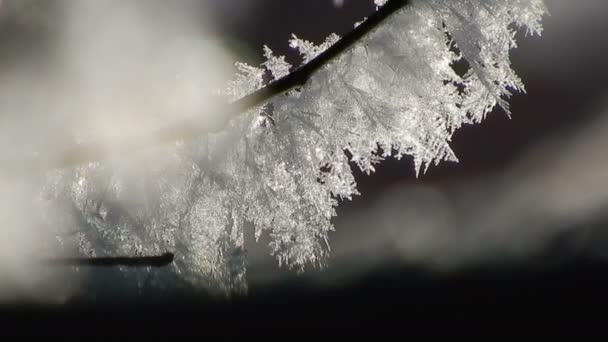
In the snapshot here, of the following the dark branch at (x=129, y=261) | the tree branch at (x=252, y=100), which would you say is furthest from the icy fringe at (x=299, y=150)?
the dark branch at (x=129, y=261)

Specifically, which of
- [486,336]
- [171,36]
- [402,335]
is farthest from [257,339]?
[171,36]

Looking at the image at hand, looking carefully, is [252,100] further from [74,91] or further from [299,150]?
[74,91]

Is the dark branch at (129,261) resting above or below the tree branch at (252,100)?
below

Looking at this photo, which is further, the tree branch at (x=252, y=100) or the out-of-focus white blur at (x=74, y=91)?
the out-of-focus white blur at (x=74, y=91)

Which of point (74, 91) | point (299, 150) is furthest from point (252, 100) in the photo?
point (74, 91)

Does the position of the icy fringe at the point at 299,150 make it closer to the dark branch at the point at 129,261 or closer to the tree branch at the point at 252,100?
the tree branch at the point at 252,100
